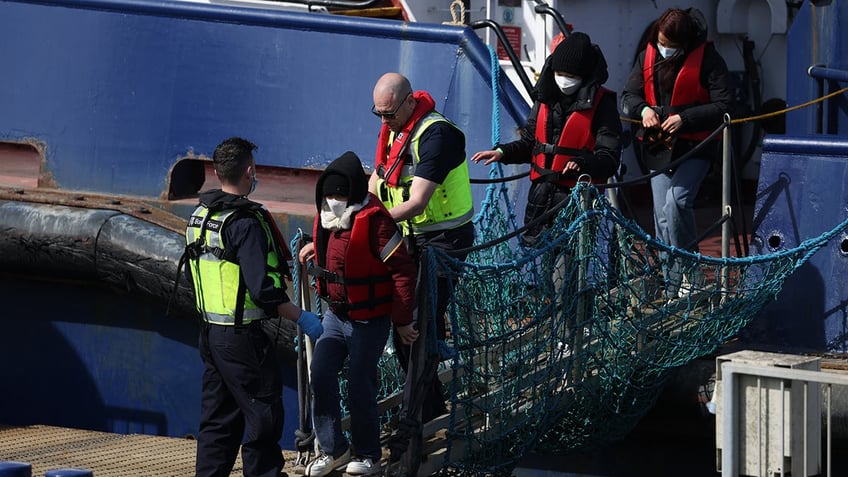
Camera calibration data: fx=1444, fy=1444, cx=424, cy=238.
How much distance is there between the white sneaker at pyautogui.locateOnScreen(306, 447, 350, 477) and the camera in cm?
485

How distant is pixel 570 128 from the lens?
19.4 ft

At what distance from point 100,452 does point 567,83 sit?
2.52 metres

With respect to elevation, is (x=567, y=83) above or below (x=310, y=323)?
above

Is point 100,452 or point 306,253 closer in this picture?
point 306,253

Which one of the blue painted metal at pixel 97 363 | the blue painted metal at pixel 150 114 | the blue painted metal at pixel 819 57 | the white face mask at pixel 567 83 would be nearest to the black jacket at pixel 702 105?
the white face mask at pixel 567 83

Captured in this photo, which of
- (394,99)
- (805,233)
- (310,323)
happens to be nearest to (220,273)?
(310,323)

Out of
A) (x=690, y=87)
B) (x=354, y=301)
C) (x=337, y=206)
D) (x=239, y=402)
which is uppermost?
(x=690, y=87)

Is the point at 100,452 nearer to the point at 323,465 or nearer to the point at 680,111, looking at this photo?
the point at 323,465

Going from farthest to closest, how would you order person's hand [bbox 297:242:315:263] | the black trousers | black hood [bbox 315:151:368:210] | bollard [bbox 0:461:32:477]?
person's hand [bbox 297:242:315:263]
the black trousers
black hood [bbox 315:151:368:210]
bollard [bbox 0:461:32:477]

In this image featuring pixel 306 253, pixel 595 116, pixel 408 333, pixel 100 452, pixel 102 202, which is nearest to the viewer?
pixel 408 333

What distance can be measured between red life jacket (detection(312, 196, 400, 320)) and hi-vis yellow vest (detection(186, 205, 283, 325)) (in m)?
0.17

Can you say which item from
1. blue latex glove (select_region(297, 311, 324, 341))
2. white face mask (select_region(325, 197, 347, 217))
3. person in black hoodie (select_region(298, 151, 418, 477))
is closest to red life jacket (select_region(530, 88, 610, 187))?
person in black hoodie (select_region(298, 151, 418, 477))

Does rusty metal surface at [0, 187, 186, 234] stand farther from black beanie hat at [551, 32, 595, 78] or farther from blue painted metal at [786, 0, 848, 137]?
blue painted metal at [786, 0, 848, 137]

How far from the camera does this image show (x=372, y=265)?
475 centimetres
